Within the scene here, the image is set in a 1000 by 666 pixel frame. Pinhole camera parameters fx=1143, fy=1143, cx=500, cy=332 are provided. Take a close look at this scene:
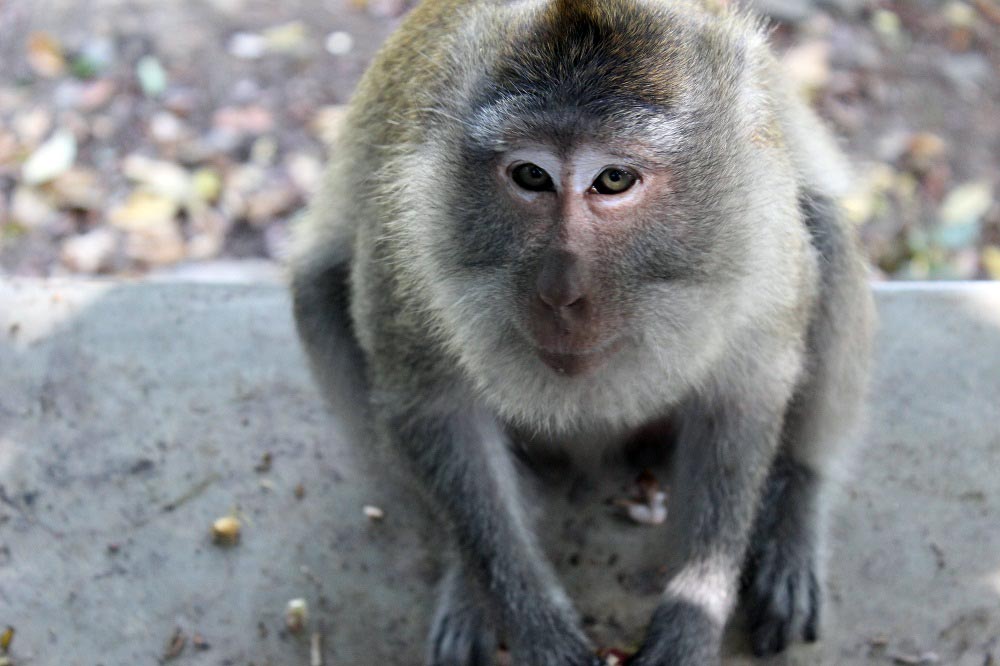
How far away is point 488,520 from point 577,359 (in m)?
0.82

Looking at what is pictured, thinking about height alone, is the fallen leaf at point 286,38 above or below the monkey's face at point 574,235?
below

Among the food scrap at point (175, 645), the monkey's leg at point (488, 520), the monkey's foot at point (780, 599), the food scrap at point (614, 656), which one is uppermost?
the monkey's leg at point (488, 520)

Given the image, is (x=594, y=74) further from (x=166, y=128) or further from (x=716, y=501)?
(x=166, y=128)

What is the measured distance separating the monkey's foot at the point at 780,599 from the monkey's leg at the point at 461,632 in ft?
2.60

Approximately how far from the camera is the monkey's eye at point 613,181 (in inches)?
97.4

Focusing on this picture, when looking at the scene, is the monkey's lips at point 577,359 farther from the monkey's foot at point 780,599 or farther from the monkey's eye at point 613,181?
the monkey's foot at point 780,599

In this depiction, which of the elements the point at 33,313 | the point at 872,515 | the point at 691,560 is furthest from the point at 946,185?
the point at 33,313

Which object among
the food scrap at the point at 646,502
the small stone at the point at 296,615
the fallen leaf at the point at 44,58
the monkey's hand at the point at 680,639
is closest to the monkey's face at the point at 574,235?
the monkey's hand at the point at 680,639

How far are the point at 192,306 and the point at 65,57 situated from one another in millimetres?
3219

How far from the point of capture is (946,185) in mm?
6316

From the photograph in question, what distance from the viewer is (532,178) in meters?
2.53

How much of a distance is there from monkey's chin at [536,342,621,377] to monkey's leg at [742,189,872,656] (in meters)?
1.05

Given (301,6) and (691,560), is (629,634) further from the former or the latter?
(301,6)

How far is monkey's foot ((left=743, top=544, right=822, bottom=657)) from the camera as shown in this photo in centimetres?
335
